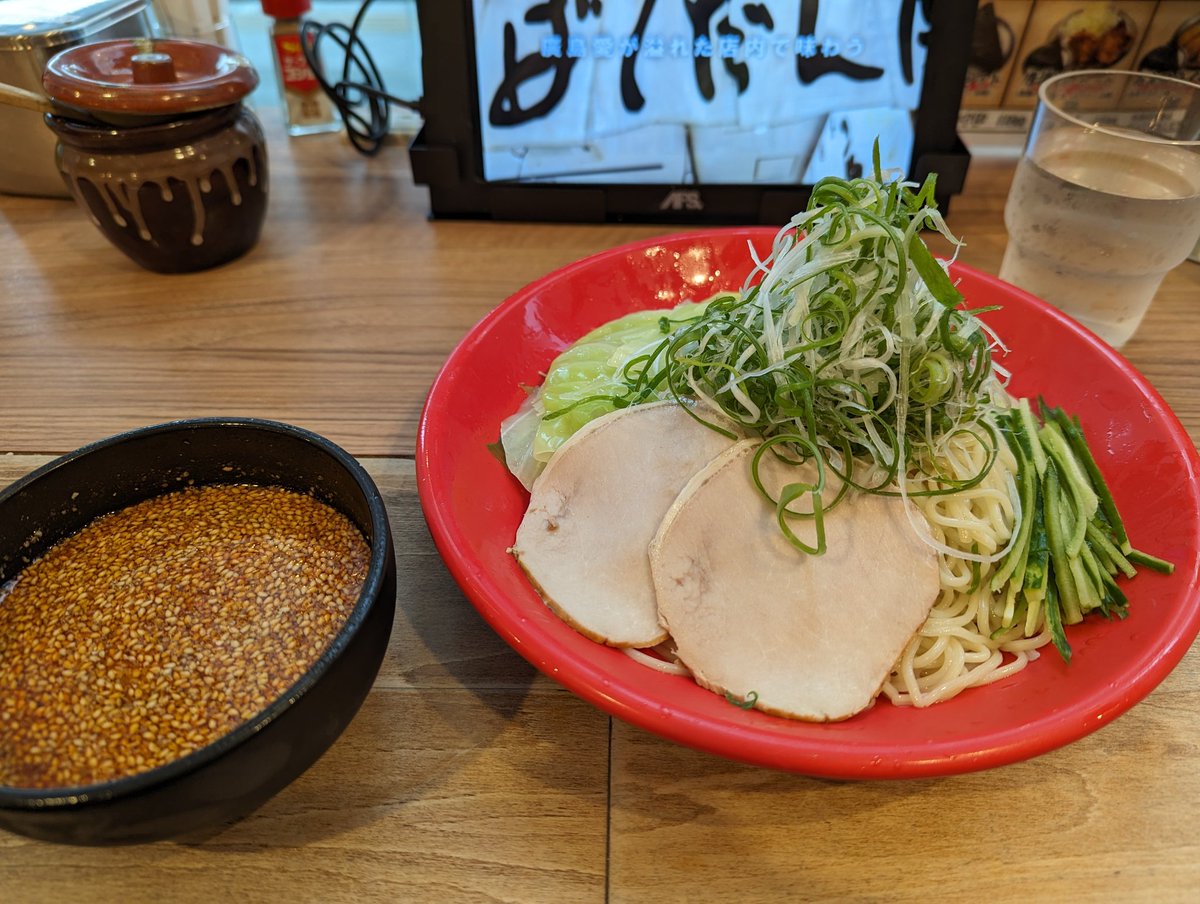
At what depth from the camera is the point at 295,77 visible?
2529mm

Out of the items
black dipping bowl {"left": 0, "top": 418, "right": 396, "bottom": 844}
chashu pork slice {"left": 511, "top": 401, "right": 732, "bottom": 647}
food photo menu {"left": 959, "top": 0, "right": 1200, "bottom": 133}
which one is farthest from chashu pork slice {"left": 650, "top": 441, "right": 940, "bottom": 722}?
food photo menu {"left": 959, "top": 0, "right": 1200, "bottom": 133}

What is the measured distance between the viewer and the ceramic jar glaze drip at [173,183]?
178 cm

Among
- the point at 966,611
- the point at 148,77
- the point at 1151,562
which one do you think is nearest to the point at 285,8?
the point at 148,77

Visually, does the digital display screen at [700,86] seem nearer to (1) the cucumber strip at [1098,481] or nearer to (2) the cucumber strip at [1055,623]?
(1) the cucumber strip at [1098,481]

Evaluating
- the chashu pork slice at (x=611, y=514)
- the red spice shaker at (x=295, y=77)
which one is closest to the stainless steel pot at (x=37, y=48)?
the red spice shaker at (x=295, y=77)

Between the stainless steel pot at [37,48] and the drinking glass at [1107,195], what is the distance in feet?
7.61

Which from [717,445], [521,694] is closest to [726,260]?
[717,445]

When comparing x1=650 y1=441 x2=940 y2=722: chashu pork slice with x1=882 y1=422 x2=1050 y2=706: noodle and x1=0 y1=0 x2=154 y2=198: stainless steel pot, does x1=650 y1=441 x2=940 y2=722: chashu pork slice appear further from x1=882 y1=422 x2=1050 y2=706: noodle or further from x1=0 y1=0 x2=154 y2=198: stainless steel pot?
x1=0 y1=0 x2=154 y2=198: stainless steel pot

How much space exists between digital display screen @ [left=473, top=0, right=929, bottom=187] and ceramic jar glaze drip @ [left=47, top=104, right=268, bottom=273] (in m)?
0.59

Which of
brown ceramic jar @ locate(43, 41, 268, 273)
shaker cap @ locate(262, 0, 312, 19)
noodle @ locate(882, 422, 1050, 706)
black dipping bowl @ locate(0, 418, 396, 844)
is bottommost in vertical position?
noodle @ locate(882, 422, 1050, 706)

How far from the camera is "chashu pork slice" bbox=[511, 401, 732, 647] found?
1113mm

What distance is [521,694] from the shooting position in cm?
117

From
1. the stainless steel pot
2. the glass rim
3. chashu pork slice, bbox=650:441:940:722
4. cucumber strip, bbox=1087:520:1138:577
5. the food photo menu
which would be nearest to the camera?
chashu pork slice, bbox=650:441:940:722

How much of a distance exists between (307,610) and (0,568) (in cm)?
41
